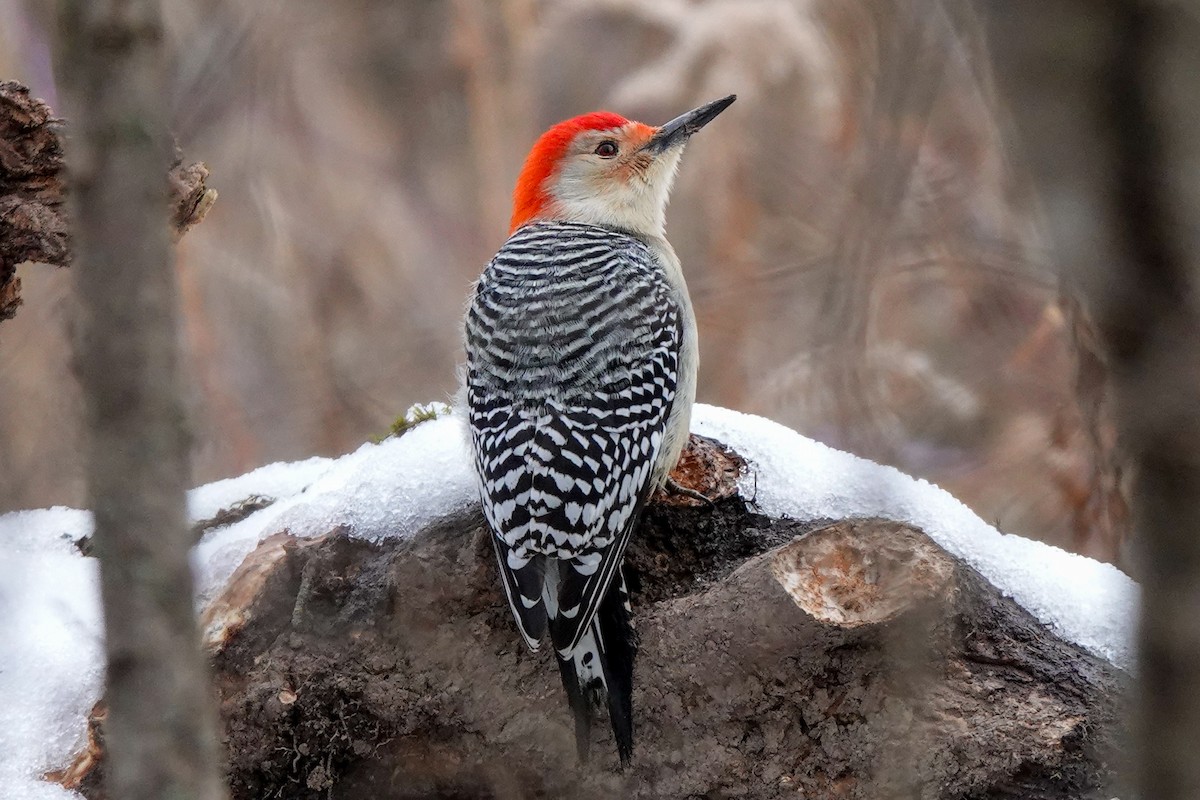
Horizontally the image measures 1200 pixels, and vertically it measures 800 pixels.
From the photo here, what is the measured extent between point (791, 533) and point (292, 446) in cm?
456

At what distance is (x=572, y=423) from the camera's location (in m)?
3.51

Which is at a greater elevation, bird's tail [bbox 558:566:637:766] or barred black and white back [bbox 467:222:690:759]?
barred black and white back [bbox 467:222:690:759]

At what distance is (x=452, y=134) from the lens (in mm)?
8859

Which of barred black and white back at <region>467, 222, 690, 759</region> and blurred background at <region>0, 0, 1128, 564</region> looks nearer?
barred black and white back at <region>467, 222, 690, 759</region>

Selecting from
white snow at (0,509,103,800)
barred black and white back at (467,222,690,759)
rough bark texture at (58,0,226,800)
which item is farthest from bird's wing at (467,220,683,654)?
rough bark texture at (58,0,226,800)

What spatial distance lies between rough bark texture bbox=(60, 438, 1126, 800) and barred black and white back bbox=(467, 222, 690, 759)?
0.16 meters

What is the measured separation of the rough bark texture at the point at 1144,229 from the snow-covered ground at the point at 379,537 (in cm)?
195

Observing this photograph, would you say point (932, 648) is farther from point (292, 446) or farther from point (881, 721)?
point (292, 446)

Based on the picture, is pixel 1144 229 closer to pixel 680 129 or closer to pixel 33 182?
pixel 33 182

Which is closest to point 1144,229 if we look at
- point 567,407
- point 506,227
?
point 567,407

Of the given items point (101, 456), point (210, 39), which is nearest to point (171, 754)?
point (101, 456)

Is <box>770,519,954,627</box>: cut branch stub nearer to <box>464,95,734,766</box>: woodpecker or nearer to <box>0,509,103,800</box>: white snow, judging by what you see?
<box>464,95,734,766</box>: woodpecker

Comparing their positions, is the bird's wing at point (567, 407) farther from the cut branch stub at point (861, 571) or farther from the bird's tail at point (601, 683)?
the cut branch stub at point (861, 571)

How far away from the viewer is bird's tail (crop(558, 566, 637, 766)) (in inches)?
118
